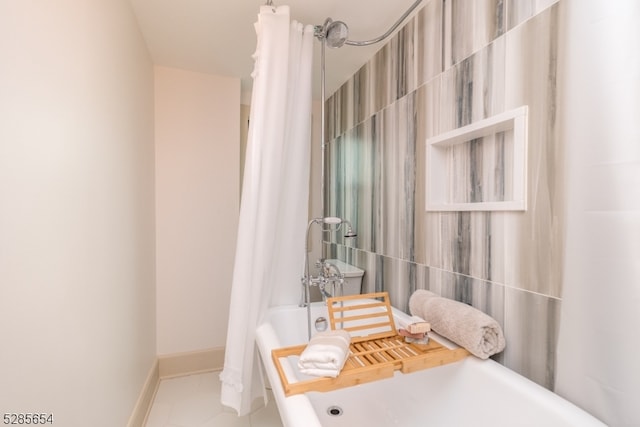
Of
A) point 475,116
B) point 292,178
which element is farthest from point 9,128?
point 475,116

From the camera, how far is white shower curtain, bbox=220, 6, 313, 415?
4.64 ft

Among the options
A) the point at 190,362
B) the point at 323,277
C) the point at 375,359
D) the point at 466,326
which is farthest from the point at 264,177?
the point at 190,362

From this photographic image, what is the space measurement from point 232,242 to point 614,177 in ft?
7.29

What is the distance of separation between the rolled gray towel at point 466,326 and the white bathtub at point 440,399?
0.05 metres

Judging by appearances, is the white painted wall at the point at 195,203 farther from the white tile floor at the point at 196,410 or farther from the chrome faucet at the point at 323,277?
the chrome faucet at the point at 323,277

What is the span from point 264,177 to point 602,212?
4.19 ft

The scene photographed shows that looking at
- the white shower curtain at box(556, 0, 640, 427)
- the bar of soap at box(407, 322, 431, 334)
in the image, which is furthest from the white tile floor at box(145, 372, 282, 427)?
the white shower curtain at box(556, 0, 640, 427)

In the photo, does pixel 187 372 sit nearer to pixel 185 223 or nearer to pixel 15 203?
pixel 185 223

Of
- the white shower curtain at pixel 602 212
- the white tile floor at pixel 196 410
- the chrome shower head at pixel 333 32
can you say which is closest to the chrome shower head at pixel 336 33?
the chrome shower head at pixel 333 32

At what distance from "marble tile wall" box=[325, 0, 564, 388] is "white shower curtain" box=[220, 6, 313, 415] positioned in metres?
0.57

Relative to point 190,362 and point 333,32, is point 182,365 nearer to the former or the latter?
point 190,362

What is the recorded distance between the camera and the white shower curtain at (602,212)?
72cm

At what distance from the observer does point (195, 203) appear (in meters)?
2.28

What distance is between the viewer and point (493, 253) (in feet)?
3.60
